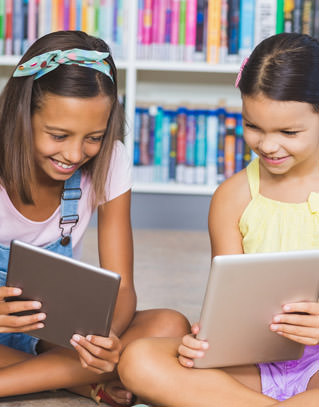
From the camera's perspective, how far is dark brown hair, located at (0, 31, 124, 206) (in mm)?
1173

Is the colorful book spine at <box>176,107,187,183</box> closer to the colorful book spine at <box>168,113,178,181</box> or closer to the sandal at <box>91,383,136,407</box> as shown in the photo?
the colorful book spine at <box>168,113,178,181</box>

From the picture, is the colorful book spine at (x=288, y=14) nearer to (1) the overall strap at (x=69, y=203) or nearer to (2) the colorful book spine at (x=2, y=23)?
(2) the colorful book spine at (x=2, y=23)

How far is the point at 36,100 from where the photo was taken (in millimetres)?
1188

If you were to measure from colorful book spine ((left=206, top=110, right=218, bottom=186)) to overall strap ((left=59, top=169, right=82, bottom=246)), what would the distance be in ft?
4.44

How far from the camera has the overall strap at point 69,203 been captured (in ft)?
4.34

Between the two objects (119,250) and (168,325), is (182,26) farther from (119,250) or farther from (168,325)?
(168,325)

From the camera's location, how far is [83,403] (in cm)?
119

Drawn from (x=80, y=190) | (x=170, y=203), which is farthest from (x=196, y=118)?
(x=80, y=190)

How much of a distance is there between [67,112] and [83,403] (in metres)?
0.50

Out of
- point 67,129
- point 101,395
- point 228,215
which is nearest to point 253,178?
point 228,215

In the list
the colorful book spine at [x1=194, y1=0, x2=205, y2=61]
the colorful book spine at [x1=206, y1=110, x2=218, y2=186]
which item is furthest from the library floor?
the colorful book spine at [x1=194, y1=0, x2=205, y2=61]

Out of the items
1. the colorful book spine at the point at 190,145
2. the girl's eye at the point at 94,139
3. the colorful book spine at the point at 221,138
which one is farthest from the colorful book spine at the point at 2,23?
the girl's eye at the point at 94,139

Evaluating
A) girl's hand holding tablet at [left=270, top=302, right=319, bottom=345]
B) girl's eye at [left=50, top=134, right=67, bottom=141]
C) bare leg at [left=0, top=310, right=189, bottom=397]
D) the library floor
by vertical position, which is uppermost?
girl's eye at [left=50, top=134, right=67, bottom=141]

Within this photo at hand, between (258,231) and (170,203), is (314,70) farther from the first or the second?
(170,203)
